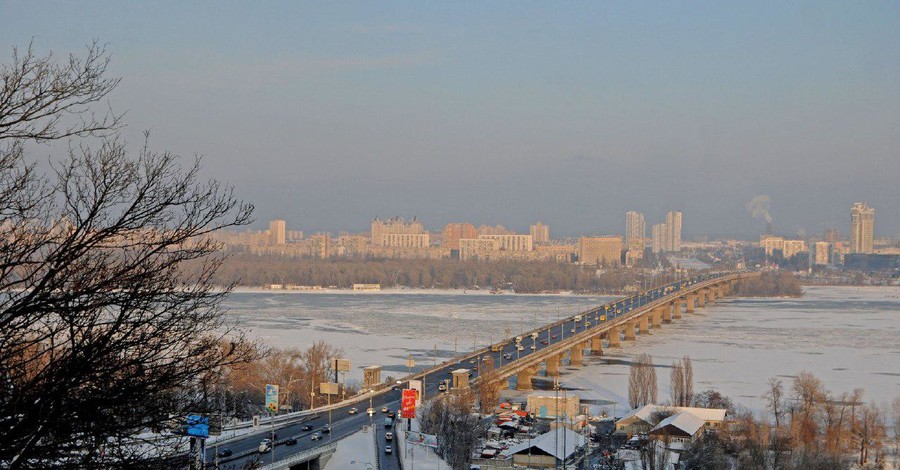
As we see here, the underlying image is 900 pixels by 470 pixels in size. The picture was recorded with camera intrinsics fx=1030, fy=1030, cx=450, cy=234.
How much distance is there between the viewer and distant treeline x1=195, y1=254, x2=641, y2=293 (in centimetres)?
5000

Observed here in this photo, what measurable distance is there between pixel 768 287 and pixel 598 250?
94.4 ft

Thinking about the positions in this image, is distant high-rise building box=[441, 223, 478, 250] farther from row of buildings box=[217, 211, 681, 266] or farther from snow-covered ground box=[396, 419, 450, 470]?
snow-covered ground box=[396, 419, 450, 470]

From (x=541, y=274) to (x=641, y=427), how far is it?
135ft

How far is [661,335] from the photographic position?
26203 millimetres

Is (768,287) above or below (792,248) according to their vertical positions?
below

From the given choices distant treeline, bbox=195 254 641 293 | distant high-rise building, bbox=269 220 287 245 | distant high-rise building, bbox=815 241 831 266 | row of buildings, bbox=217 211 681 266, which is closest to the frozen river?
distant treeline, bbox=195 254 641 293

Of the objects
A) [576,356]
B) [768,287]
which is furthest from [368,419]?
[768,287]

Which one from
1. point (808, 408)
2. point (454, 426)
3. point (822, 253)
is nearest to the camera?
point (454, 426)

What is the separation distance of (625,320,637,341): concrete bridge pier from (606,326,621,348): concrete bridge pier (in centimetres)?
130

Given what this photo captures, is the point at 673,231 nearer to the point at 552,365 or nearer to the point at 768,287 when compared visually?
the point at 768,287

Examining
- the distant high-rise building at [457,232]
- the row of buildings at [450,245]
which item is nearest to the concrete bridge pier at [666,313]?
the row of buildings at [450,245]

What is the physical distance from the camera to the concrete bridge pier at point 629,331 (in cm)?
2570

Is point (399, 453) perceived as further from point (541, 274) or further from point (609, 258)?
point (609, 258)

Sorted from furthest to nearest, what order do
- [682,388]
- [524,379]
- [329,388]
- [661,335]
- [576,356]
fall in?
[661,335], [576,356], [524,379], [682,388], [329,388]
